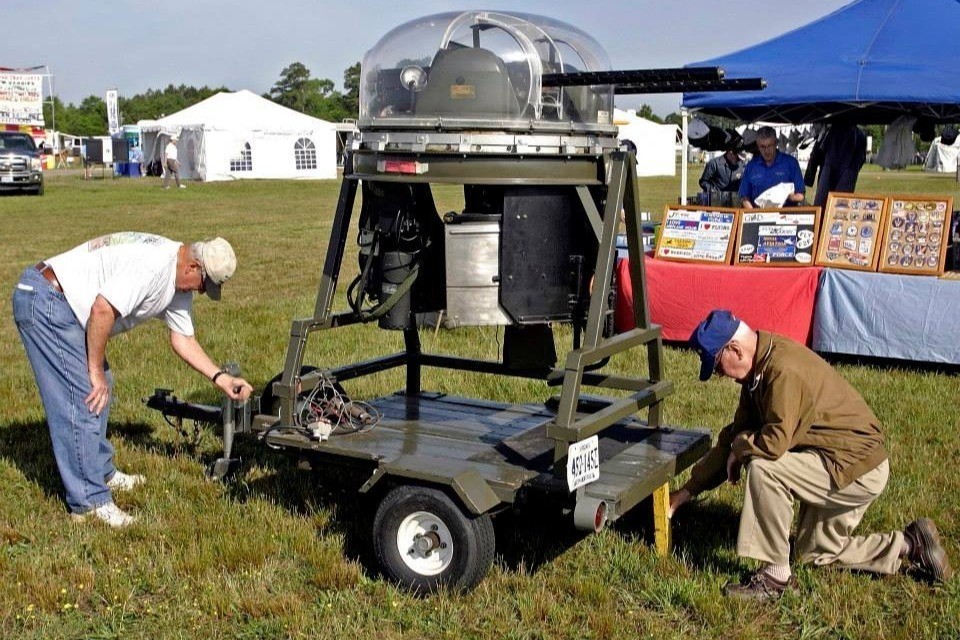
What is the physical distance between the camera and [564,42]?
519 centimetres

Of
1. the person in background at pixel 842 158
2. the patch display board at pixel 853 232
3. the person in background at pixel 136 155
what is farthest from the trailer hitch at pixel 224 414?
the person in background at pixel 136 155

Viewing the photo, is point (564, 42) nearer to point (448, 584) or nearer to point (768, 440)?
point (768, 440)

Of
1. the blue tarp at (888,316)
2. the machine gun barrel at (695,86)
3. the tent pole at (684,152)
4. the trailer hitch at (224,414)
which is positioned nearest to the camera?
the machine gun barrel at (695,86)

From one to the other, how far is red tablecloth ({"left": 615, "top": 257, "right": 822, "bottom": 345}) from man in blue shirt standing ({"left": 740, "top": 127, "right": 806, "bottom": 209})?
1462mm

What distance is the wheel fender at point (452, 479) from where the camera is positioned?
13.7 feet

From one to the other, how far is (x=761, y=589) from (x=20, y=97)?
61.5 meters

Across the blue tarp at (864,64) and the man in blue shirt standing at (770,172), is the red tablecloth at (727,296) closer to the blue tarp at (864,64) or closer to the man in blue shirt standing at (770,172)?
the man in blue shirt standing at (770,172)

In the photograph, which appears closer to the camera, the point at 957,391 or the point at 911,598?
the point at 911,598

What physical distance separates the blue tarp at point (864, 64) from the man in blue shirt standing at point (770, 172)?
1.33 feet

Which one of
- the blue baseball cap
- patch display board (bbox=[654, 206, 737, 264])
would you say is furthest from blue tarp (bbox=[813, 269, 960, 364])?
the blue baseball cap

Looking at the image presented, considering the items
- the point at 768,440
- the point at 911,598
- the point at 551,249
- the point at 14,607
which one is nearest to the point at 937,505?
the point at 911,598

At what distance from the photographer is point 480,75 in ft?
15.4

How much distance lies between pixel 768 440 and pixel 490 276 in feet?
4.71

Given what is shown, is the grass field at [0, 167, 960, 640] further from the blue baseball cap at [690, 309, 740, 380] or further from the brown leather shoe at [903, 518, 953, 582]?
the blue baseball cap at [690, 309, 740, 380]
